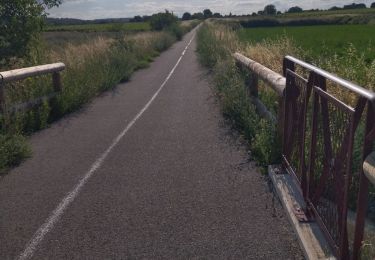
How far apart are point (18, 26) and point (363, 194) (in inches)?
462

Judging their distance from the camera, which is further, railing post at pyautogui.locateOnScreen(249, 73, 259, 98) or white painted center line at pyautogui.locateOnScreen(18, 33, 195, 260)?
railing post at pyautogui.locateOnScreen(249, 73, 259, 98)

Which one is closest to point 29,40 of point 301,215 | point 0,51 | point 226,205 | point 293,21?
point 0,51

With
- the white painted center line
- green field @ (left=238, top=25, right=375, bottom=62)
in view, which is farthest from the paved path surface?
green field @ (left=238, top=25, right=375, bottom=62)

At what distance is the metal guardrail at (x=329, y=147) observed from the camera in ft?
10.6

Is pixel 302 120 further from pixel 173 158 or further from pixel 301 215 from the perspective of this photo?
pixel 173 158

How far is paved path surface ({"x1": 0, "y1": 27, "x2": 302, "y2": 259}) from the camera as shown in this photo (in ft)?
14.7

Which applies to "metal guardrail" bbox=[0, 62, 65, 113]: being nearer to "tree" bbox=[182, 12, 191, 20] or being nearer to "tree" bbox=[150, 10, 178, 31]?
"tree" bbox=[150, 10, 178, 31]

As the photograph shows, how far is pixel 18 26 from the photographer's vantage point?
12.9m

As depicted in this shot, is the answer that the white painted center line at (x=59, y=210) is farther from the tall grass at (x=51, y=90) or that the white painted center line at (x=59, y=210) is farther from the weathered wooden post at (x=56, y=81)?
the weathered wooden post at (x=56, y=81)

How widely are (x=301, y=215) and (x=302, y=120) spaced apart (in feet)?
3.59

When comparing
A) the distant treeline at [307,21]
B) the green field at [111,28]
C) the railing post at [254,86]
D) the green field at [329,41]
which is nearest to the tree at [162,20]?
the green field at [111,28]

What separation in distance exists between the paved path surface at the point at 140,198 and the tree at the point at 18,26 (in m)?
4.09

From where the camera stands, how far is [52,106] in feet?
36.2

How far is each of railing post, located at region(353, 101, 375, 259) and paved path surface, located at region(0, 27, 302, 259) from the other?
876 mm
